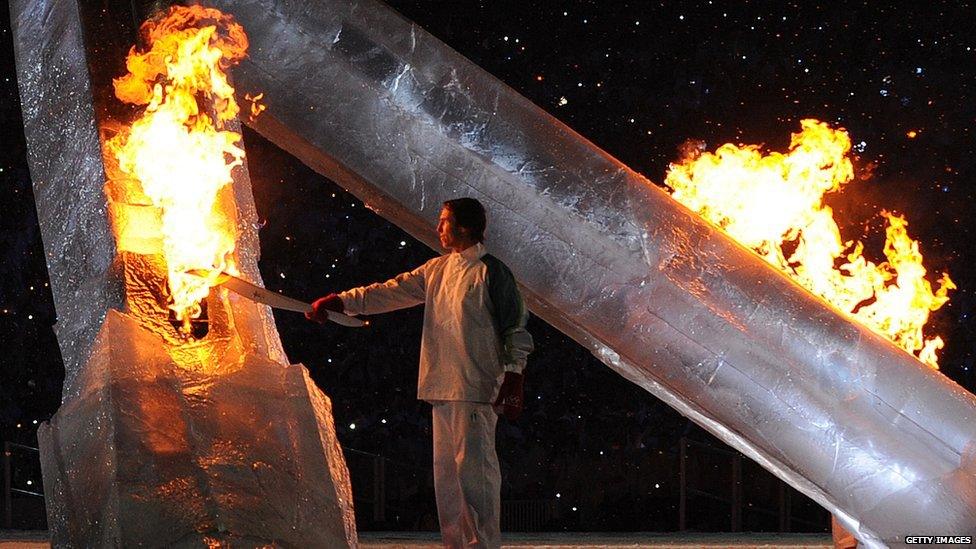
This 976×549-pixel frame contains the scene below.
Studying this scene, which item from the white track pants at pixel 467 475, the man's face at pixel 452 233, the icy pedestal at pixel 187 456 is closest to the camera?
the icy pedestal at pixel 187 456

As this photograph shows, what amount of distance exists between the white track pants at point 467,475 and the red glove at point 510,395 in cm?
9

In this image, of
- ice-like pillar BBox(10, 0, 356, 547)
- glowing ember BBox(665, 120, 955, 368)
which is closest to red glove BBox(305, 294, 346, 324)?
ice-like pillar BBox(10, 0, 356, 547)

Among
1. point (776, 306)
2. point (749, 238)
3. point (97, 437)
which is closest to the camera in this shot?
point (97, 437)

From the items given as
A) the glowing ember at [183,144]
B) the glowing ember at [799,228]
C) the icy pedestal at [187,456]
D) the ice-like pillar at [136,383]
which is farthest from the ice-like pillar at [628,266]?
the glowing ember at [799,228]

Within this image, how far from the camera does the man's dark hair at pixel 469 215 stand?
14.0 feet

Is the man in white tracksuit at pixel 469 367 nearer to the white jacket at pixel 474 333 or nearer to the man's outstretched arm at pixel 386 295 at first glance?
the white jacket at pixel 474 333

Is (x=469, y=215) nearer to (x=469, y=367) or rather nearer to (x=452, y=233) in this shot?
(x=452, y=233)

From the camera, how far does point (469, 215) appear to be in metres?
4.28

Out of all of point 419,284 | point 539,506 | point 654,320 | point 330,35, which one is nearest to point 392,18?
point 330,35

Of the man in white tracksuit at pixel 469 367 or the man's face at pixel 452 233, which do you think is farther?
the man's face at pixel 452 233

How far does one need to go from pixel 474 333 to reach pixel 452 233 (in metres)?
0.37

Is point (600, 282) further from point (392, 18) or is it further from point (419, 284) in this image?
point (392, 18)

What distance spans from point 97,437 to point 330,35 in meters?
1.85

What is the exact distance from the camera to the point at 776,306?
4.44 m
